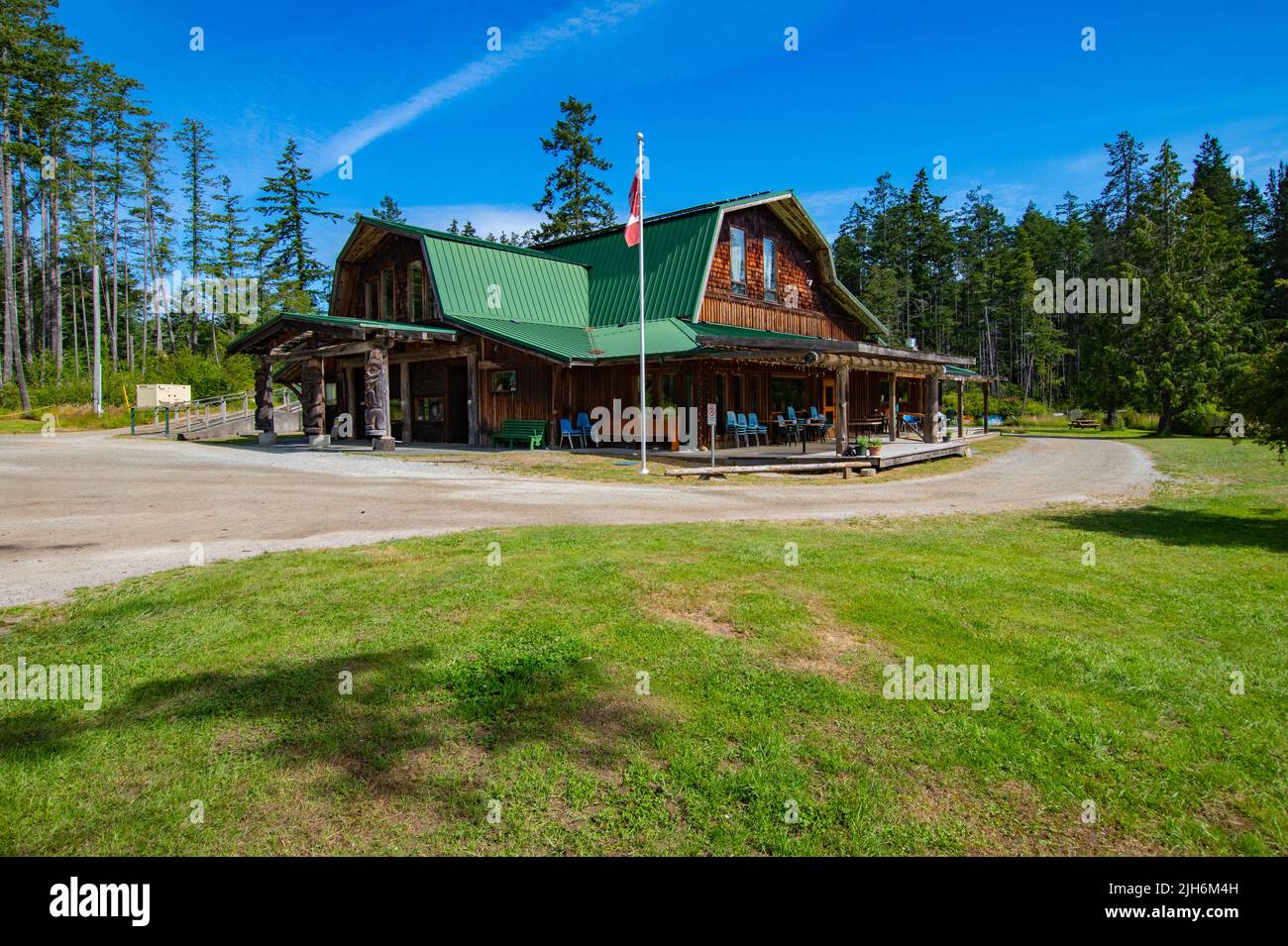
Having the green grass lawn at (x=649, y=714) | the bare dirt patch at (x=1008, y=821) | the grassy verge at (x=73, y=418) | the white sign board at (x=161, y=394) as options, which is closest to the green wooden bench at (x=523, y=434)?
the green grass lawn at (x=649, y=714)

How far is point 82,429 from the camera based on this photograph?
3572 centimetres

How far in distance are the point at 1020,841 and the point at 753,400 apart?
2409cm

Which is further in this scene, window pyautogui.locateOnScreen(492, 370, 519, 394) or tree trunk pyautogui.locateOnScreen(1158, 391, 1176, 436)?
tree trunk pyautogui.locateOnScreen(1158, 391, 1176, 436)

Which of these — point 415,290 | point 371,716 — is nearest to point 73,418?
point 415,290

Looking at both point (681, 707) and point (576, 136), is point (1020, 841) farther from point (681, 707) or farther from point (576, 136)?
point (576, 136)

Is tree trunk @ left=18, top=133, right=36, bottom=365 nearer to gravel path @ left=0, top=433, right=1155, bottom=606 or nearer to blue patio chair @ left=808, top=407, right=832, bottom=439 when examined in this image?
gravel path @ left=0, top=433, right=1155, bottom=606

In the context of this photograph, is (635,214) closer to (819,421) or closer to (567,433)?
(567,433)

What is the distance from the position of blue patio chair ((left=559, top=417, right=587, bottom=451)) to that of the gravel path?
6.19m

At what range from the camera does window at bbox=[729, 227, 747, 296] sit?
27.6 m

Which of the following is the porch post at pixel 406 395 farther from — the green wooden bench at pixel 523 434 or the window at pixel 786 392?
the window at pixel 786 392

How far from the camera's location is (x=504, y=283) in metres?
28.3

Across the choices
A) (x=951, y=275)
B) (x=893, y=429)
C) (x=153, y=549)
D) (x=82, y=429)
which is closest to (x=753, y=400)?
(x=893, y=429)

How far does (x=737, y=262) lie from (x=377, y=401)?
14456 millimetres

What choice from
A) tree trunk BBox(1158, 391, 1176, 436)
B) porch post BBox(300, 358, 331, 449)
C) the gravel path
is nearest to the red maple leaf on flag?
the gravel path
